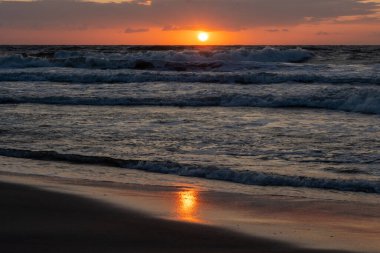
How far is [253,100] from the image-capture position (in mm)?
20062

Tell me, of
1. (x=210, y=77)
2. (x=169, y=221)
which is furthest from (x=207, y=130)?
(x=210, y=77)

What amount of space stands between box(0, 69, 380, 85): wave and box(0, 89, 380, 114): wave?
531 cm

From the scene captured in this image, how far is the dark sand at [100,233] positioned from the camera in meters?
5.17

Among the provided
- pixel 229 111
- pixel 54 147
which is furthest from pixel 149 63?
pixel 54 147

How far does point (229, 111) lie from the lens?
1781cm

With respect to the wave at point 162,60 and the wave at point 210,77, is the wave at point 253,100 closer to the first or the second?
the wave at point 210,77

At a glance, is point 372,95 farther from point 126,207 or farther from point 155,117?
point 126,207

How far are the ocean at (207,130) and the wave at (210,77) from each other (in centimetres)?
8

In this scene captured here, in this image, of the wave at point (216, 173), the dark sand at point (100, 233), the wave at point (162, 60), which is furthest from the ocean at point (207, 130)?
the wave at point (162, 60)

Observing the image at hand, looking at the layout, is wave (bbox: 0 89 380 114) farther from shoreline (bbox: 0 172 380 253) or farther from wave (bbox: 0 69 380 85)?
shoreline (bbox: 0 172 380 253)

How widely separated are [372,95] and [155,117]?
646 cm

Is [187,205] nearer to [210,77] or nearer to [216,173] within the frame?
[216,173]

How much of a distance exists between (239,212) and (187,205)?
61 centimetres

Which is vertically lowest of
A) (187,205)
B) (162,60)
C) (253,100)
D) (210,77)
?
(162,60)
